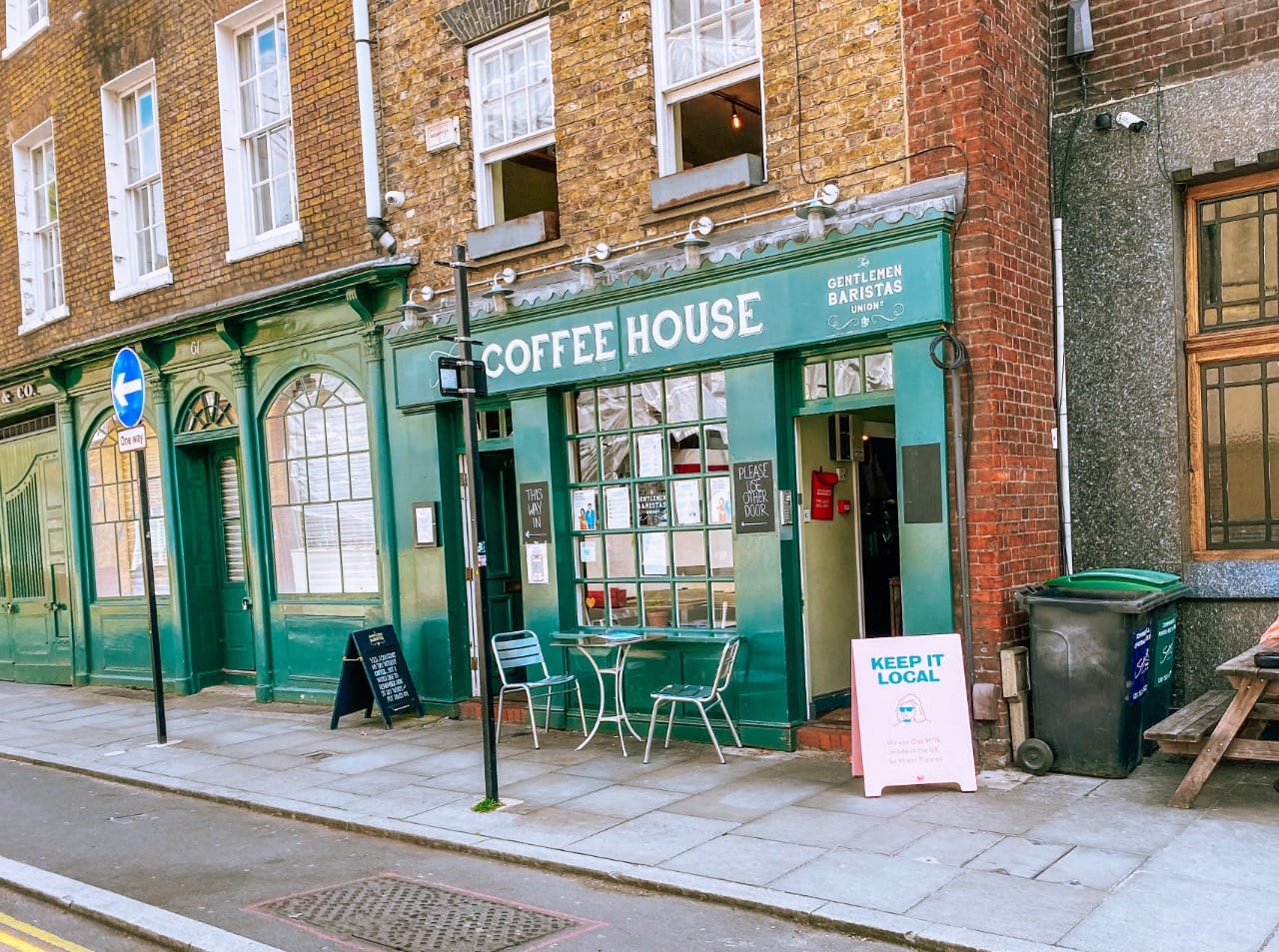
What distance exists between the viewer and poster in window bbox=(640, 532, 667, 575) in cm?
900

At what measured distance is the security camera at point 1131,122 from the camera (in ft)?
24.8

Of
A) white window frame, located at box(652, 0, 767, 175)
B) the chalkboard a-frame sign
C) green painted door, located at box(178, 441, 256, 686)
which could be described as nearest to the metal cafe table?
the chalkboard a-frame sign

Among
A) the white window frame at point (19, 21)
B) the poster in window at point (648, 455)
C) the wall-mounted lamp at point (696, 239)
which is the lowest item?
the poster in window at point (648, 455)

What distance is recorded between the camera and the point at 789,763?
7738 mm

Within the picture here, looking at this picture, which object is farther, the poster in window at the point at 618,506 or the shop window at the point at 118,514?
the shop window at the point at 118,514

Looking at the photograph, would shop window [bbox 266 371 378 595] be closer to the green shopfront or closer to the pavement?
the green shopfront

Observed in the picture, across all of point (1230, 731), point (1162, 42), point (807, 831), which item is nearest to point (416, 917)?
point (807, 831)

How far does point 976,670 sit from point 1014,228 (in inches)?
116

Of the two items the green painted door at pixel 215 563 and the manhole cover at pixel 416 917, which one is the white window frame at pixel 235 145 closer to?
the green painted door at pixel 215 563

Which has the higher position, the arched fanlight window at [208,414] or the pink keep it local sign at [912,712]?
the arched fanlight window at [208,414]

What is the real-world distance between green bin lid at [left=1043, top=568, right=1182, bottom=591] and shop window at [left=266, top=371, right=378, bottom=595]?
6.58 meters

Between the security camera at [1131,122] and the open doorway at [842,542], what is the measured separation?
2.85 metres

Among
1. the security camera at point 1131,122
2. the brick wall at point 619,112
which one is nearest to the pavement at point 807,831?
the brick wall at point 619,112

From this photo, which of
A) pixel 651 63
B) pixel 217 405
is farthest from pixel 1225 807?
pixel 217 405
